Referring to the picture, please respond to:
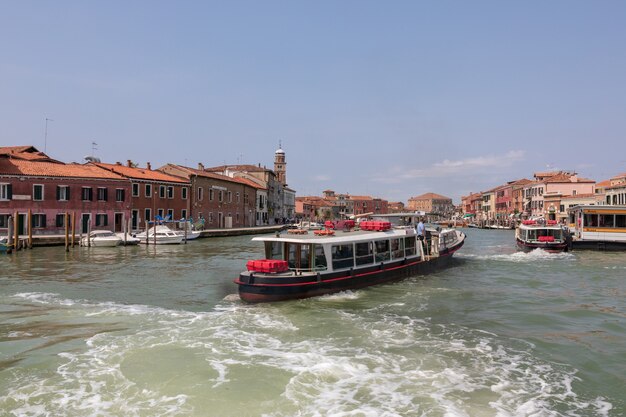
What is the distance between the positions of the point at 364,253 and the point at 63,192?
3100 centimetres

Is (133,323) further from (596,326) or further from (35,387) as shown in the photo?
Result: (596,326)

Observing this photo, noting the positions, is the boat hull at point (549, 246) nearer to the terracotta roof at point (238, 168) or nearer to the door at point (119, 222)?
the door at point (119, 222)

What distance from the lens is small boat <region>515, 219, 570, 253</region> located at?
Answer: 29766 mm

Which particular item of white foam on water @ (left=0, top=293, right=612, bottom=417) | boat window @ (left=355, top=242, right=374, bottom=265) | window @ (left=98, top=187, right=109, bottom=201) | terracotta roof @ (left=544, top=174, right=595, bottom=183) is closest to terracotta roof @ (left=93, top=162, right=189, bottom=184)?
window @ (left=98, top=187, right=109, bottom=201)

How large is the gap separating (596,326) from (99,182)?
38.5 meters

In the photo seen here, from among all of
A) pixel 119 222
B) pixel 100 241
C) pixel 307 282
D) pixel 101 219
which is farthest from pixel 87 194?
pixel 307 282

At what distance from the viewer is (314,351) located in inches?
365

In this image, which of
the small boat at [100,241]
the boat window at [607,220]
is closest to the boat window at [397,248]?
the boat window at [607,220]

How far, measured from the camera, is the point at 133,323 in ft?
37.0

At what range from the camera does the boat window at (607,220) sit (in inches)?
1308

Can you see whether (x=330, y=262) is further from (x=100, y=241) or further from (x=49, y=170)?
(x=49, y=170)

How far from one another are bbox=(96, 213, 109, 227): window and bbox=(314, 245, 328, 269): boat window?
31.6 m

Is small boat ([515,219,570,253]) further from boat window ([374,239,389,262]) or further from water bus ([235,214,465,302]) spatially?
boat window ([374,239,389,262])

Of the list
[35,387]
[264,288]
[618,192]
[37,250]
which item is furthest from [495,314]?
[618,192]
